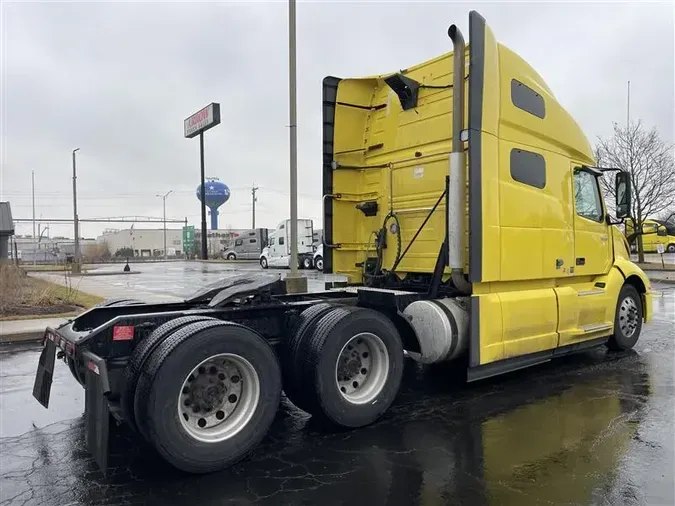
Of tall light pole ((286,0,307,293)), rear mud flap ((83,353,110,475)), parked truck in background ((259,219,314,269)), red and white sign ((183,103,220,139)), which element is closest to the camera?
rear mud flap ((83,353,110,475))

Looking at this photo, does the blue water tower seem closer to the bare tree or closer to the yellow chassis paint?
the bare tree

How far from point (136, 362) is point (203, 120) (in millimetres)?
47129

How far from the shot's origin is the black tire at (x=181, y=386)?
148 inches

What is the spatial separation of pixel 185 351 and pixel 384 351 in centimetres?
202

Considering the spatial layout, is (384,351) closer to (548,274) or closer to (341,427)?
(341,427)

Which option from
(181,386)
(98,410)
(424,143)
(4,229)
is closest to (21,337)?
(98,410)

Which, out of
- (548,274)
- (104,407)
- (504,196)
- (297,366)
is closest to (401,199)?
(504,196)

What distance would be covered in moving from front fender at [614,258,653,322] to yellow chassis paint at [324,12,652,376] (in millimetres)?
32

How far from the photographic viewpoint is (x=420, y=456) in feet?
14.0

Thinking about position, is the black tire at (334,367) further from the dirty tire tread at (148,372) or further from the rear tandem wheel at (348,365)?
the dirty tire tread at (148,372)

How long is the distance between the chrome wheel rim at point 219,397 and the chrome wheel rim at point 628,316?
6018 millimetres

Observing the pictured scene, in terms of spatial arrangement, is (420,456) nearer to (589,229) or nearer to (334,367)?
(334,367)

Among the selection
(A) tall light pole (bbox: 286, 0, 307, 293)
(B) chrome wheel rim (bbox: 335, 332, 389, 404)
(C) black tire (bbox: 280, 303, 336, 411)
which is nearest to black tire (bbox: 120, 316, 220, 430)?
(C) black tire (bbox: 280, 303, 336, 411)

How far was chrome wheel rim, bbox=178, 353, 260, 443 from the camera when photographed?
161 inches
